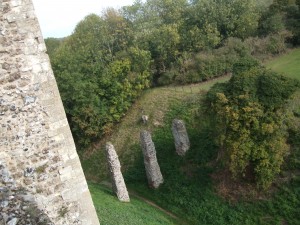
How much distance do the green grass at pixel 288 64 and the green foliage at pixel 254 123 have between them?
10115mm

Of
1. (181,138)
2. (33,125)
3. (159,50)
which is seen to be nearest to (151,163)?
(181,138)

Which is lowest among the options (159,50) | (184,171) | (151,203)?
(151,203)

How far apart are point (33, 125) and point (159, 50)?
101ft

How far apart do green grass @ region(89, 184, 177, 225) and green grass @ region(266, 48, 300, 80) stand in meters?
15.7

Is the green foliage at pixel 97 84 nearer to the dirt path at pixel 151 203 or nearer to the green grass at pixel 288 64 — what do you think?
the dirt path at pixel 151 203

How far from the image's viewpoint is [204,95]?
2061 centimetres

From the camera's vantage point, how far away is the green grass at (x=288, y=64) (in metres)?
28.8

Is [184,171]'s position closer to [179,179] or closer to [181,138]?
[179,179]

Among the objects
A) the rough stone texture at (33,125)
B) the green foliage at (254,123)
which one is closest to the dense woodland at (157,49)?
the green foliage at (254,123)

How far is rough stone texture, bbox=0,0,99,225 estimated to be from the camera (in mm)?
5027

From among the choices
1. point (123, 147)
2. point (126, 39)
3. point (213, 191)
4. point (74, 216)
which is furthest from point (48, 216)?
point (126, 39)

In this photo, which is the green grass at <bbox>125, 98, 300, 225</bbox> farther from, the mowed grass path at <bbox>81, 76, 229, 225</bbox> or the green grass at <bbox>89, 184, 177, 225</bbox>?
the green grass at <bbox>89, 184, 177, 225</bbox>

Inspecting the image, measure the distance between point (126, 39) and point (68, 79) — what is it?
10.8 metres

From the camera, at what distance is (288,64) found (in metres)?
31.0
